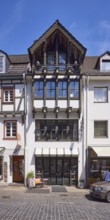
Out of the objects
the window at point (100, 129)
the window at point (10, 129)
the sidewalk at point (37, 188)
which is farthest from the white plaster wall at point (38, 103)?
the sidewalk at point (37, 188)

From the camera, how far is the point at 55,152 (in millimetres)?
23375

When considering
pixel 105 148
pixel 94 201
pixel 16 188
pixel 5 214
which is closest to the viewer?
pixel 5 214

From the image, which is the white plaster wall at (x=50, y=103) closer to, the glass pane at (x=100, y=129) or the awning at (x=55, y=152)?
the awning at (x=55, y=152)

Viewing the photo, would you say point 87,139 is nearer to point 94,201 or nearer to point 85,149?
point 85,149

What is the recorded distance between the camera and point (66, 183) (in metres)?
23.6

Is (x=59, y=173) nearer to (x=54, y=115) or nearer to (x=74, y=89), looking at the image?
(x=54, y=115)

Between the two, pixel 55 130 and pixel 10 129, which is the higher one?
pixel 10 129

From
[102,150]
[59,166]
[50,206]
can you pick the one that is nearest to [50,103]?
[59,166]

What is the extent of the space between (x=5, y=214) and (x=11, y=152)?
11156 millimetres

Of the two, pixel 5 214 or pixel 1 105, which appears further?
pixel 1 105

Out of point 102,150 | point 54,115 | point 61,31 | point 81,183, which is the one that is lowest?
point 81,183

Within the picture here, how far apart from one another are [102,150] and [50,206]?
9.13 metres

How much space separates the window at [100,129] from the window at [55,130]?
1833mm

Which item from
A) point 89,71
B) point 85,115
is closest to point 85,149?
point 85,115
